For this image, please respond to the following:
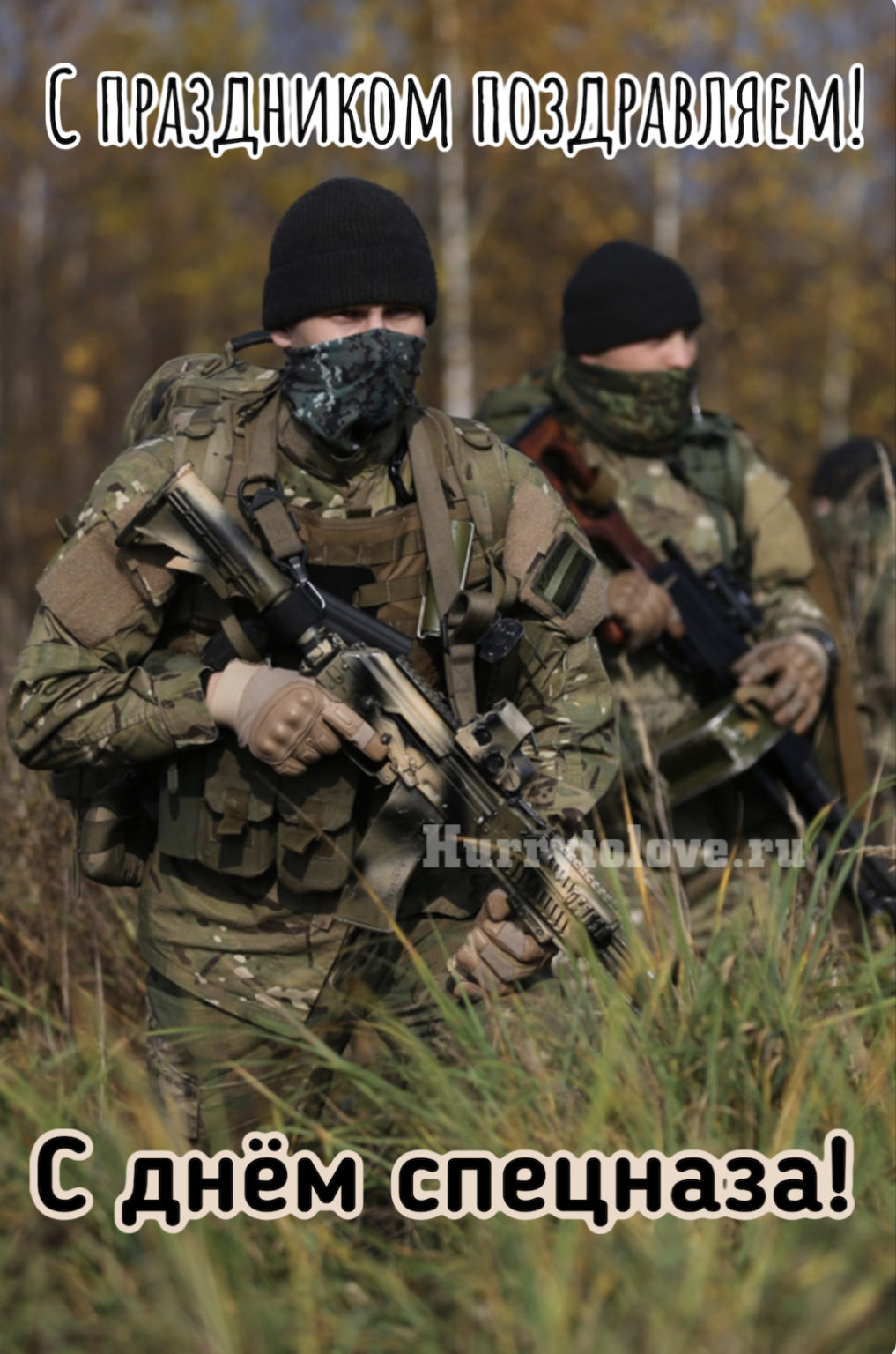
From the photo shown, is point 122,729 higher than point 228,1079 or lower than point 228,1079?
higher

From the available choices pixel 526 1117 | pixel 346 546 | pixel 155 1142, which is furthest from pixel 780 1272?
pixel 346 546

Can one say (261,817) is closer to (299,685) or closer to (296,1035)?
(299,685)

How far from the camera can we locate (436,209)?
52.1 feet

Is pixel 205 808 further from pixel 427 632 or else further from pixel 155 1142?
pixel 155 1142

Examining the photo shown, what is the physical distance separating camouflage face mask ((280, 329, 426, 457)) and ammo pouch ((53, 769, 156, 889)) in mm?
734

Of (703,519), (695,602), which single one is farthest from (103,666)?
(703,519)

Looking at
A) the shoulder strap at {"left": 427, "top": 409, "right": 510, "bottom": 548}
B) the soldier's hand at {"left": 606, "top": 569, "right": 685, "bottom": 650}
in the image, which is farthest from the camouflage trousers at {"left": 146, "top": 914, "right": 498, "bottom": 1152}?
the soldier's hand at {"left": 606, "top": 569, "right": 685, "bottom": 650}

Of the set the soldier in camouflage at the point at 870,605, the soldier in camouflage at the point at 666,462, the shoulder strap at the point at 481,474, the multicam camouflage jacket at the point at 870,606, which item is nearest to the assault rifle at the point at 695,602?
the soldier in camouflage at the point at 666,462

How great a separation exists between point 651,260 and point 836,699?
1315 mm

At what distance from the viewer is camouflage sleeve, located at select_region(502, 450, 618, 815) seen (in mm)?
3172

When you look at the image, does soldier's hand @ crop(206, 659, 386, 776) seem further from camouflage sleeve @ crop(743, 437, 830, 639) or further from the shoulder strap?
camouflage sleeve @ crop(743, 437, 830, 639)

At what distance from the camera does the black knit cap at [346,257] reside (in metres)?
3.00

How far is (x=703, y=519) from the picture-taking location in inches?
189

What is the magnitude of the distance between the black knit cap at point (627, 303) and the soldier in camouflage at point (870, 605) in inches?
29.8
